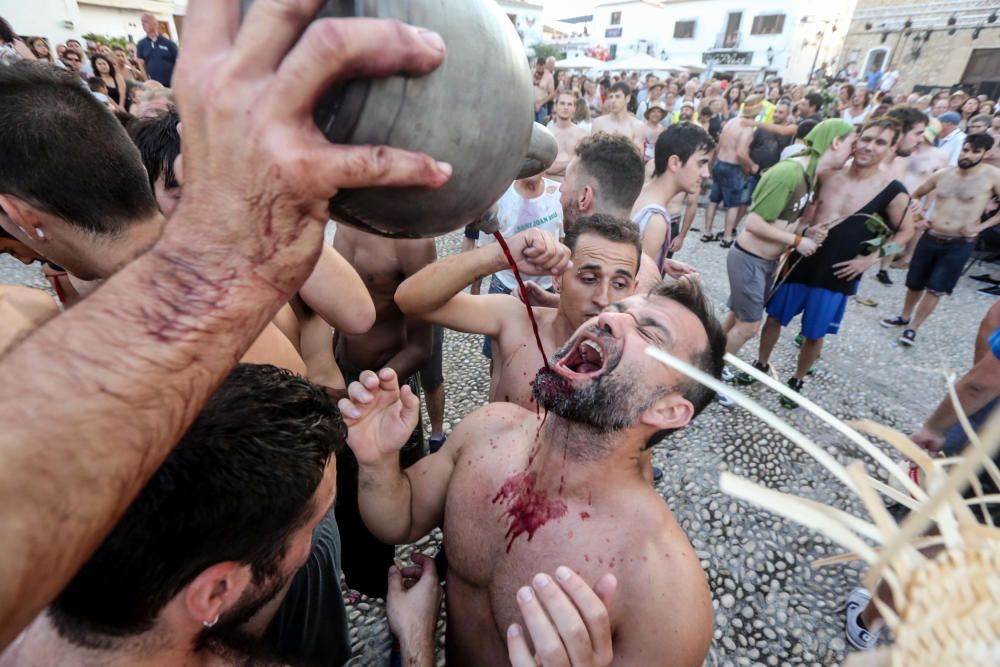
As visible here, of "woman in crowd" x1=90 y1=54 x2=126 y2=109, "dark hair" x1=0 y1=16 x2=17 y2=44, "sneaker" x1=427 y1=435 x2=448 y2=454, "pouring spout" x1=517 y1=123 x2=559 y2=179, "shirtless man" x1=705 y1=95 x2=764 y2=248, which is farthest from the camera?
Answer: "shirtless man" x1=705 y1=95 x2=764 y2=248

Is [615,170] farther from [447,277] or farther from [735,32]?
[735,32]

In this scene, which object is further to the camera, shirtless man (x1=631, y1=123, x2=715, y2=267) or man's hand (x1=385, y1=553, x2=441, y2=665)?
shirtless man (x1=631, y1=123, x2=715, y2=267)

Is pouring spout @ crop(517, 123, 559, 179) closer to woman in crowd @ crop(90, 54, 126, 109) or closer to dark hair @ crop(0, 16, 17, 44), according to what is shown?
dark hair @ crop(0, 16, 17, 44)

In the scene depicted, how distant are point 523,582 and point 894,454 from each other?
3.92m

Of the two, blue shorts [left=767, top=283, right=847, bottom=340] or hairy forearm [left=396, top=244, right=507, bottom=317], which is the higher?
hairy forearm [left=396, top=244, right=507, bottom=317]

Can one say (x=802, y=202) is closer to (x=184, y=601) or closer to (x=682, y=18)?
(x=184, y=601)

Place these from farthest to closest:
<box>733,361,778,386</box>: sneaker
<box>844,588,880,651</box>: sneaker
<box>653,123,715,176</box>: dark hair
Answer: <box>733,361,778,386</box>: sneaker < <box>653,123,715,176</box>: dark hair < <box>844,588,880,651</box>: sneaker

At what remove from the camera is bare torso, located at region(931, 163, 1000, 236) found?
594cm

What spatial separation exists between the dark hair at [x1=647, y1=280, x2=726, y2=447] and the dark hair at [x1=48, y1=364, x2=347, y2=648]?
144cm

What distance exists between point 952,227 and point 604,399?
679cm

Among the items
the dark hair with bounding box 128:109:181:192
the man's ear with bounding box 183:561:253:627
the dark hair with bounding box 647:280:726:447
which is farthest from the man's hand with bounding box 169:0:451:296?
the dark hair with bounding box 128:109:181:192

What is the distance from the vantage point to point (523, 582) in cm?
173

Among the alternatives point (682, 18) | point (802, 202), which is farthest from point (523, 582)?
point (682, 18)

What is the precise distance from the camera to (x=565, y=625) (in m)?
1.14
